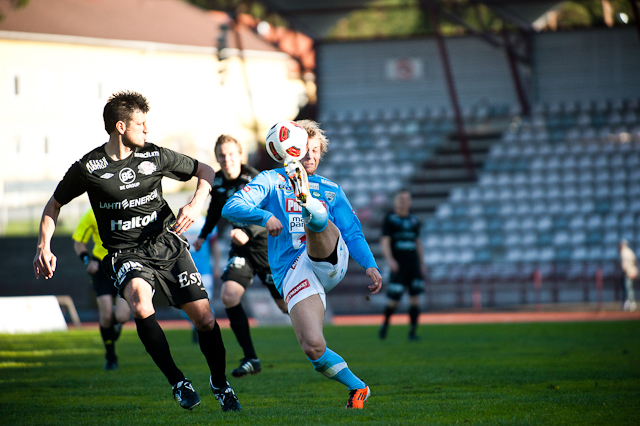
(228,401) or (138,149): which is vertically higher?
(138,149)

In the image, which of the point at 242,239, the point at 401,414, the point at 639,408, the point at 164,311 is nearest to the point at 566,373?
the point at 639,408

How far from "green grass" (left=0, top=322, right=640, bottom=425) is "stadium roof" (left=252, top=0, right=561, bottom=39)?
13437 millimetres

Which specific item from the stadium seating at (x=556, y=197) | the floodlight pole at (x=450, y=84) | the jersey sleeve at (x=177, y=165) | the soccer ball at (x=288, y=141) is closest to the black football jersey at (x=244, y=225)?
the jersey sleeve at (x=177, y=165)

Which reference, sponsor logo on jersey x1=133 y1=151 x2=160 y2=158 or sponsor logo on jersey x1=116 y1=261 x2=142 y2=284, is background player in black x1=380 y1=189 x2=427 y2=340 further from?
sponsor logo on jersey x1=116 y1=261 x2=142 y2=284

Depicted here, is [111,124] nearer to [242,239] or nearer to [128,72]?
[242,239]

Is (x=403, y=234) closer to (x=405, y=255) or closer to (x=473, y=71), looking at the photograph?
(x=405, y=255)

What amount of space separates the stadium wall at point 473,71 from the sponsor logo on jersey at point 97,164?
75.3ft

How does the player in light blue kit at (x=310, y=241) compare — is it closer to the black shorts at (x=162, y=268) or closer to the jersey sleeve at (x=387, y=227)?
the black shorts at (x=162, y=268)

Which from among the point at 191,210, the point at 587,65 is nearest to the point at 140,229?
the point at 191,210

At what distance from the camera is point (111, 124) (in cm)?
521

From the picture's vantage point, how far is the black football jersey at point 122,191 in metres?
5.17

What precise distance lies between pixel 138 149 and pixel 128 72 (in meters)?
37.3

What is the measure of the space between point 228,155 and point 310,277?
2.87m

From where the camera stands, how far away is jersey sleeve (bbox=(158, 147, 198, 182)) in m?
5.48
